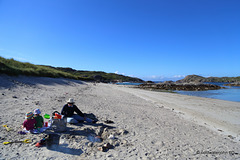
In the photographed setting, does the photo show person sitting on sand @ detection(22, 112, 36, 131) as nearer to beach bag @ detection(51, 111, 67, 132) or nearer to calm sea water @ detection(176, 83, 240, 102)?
beach bag @ detection(51, 111, 67, 132)

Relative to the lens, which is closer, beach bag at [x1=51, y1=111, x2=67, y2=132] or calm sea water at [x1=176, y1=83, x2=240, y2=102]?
beach bag at [x1=51, y1=111, x2=67, y2=132]

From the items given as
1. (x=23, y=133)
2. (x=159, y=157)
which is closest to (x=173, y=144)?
(x=159, y=157)

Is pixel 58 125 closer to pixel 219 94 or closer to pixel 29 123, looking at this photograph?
pixel 29 123

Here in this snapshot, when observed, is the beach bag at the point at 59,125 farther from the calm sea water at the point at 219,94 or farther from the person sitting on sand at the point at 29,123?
the calm sea water at the point at 219,94

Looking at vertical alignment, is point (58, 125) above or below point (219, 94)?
above

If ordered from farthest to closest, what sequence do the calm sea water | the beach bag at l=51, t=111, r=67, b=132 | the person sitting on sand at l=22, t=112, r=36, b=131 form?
1. the calm sea water
2. the beach bag at l=51, t=111, r=67, b=132
3. the person sitting on sand at l=22, t=112, r=36, b=131

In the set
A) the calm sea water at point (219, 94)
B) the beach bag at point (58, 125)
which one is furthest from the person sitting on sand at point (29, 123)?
the calm sea water at point (219, 94)

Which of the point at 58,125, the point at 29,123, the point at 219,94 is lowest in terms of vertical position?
the point at 219,94

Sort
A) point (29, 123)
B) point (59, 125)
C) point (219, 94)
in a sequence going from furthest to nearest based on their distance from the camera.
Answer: point (219, 94), point (59, 125), point (29, 123)

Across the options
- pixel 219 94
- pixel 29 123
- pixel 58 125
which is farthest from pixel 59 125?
pixel 219 94

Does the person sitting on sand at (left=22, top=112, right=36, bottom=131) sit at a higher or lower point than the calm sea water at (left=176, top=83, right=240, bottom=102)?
higher

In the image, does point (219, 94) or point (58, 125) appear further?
point (219, 94)

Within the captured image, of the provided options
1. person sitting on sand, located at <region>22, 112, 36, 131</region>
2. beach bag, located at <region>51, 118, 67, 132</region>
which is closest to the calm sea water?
beach bag, located at <region>51, 118, 67, 132</region>

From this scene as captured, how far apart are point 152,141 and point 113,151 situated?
165 cm
